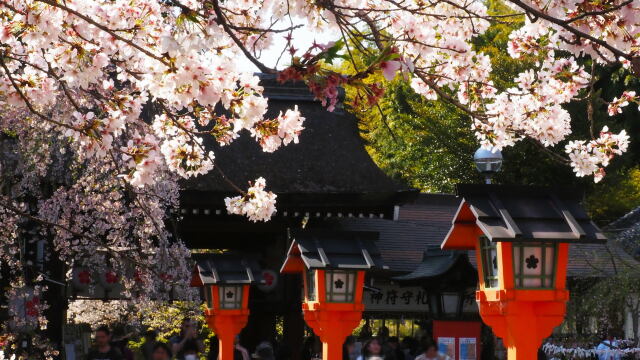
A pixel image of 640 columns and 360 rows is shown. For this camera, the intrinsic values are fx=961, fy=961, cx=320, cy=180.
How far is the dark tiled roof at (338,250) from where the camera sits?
10.9 metres

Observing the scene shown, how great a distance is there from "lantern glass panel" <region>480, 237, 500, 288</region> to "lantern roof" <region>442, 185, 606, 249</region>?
138mm

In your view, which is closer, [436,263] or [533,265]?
[533,265]

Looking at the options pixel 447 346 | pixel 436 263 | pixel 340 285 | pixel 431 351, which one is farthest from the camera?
pixel 436 263

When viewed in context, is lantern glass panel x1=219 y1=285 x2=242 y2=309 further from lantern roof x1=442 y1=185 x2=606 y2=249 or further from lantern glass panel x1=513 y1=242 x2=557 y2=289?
lantern glass panel x1=513 y1=242 x2=557 y2=289

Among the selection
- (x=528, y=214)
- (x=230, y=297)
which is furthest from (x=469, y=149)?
(x=528, y=214)

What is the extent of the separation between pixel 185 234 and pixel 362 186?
13.4ft

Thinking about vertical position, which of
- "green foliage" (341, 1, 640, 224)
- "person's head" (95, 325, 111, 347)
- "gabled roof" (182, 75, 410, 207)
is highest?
"green foliage" (341, 1, 640, 224)

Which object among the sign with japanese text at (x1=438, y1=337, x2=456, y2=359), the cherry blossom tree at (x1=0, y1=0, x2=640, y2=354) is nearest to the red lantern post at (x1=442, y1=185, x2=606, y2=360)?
the cherry blossom tree at (x1=0, y1=0, x2=640, y2=354)

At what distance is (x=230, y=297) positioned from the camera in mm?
14445

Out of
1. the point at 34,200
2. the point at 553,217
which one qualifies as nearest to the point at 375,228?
the point at 34,200

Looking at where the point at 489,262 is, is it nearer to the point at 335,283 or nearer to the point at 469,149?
the point at 335,283

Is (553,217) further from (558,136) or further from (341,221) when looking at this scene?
(341,221)

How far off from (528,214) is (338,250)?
13.0ft

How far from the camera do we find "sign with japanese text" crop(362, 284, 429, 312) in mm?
18672
